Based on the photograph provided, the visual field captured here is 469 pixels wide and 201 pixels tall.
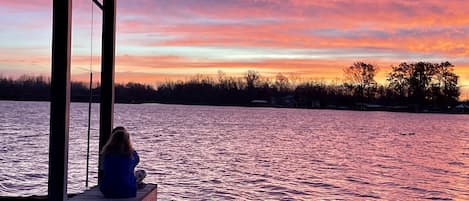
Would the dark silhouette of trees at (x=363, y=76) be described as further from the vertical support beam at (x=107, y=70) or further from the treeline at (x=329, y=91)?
the vertical support beam at (x=107, y=70)

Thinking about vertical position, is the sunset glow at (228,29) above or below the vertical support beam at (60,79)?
above

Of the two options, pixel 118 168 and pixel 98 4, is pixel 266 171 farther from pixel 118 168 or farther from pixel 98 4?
pixel 118 168

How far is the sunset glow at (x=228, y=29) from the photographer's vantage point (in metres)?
7.23

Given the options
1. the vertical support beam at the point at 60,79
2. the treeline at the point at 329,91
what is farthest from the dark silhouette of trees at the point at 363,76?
the vertical support beam at the point at 60,79

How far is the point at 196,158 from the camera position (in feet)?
96.1

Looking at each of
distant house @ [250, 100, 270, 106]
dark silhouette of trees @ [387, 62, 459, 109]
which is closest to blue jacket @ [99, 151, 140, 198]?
dark silhouette of trees @ [387, 62, 459, 109]

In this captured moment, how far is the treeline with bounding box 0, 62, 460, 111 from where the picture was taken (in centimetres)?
9238

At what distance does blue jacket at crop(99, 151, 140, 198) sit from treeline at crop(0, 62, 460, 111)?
71.5 metres

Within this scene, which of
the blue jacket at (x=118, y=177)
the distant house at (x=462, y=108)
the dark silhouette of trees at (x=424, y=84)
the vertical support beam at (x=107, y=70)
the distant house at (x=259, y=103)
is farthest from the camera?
the distant house at (x=259, y=103)

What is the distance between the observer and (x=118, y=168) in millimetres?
5598

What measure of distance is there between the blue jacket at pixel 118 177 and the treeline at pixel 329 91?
71526mm

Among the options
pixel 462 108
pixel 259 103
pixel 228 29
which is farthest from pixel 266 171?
pixel 462 108

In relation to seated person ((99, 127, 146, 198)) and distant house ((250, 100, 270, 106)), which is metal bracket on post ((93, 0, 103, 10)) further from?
distant house ((250, 100, 270, 106))

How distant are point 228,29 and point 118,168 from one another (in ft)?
159
